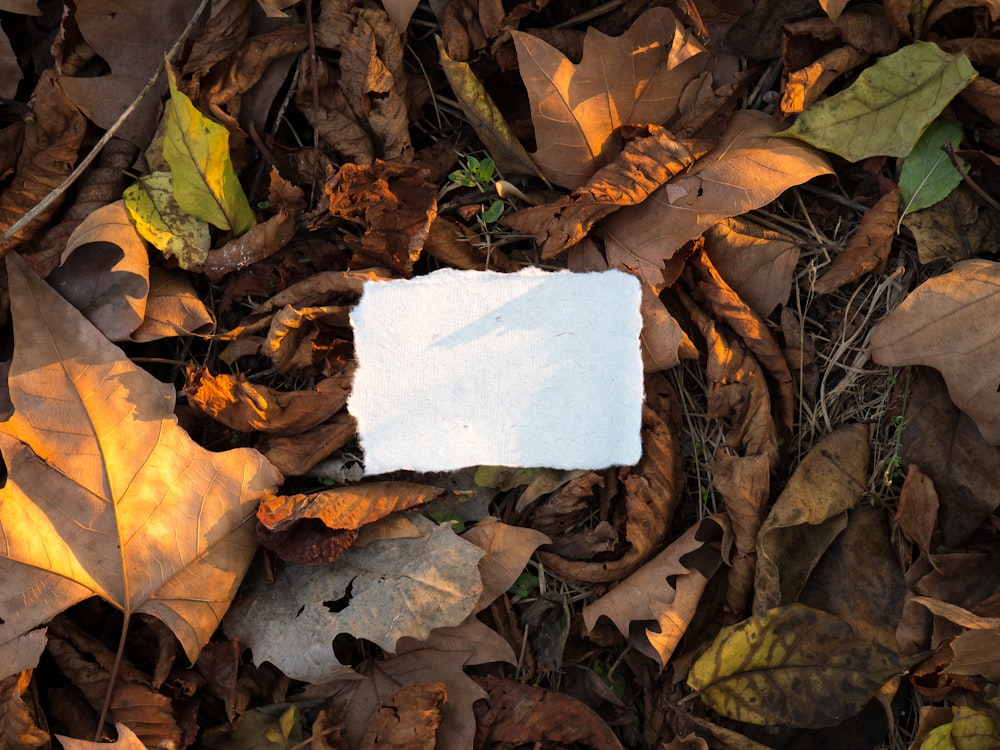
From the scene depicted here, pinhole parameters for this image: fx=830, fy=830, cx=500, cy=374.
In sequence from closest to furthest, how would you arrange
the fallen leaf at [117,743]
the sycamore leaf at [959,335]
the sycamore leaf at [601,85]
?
the fallen leaf at [117,743] < the sycamore leaf at [959,335] < the sycamore leaf at [601,85]

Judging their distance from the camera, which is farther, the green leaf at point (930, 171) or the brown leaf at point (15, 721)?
the green leaf at point (930, 171)

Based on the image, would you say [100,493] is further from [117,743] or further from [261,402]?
[117,743]

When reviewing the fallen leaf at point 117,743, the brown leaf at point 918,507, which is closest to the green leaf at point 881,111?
the brown leaf at point 918,507

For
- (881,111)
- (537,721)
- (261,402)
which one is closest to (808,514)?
(537,721)

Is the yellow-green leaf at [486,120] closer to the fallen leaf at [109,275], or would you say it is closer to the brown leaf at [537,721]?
the fallen leaf at [109,275]

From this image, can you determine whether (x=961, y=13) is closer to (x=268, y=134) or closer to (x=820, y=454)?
(x=820, y=454)

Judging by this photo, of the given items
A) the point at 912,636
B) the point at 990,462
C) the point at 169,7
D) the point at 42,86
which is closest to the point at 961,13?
the point at 990,462
